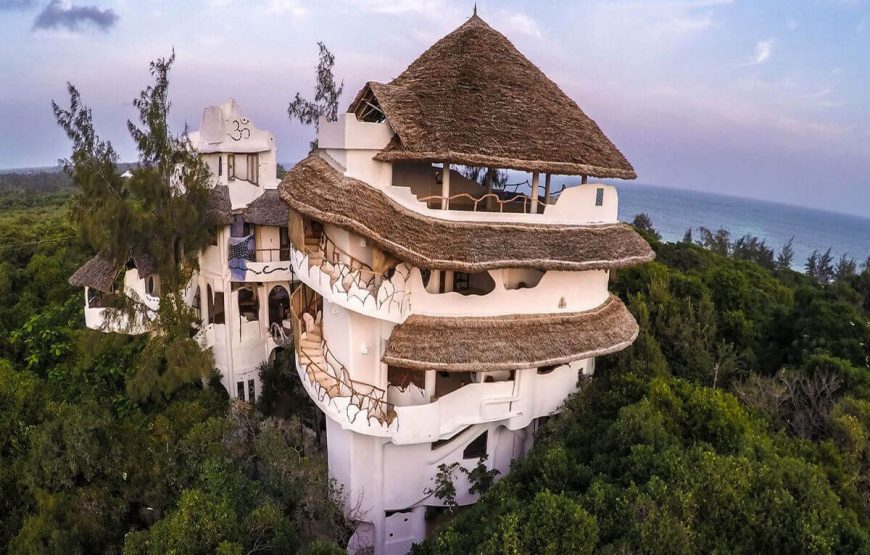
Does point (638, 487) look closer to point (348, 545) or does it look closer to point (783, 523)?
point (783, 523)

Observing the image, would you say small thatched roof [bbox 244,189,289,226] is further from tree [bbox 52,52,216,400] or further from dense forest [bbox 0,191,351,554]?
dense forest [bbox 0,191,351,554]

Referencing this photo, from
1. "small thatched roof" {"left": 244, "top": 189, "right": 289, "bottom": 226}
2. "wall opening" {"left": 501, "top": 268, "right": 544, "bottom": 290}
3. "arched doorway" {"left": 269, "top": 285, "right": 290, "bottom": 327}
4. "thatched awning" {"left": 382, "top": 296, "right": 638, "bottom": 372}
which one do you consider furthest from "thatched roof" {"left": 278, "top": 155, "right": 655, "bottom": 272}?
"arched doorway" {"left": 269, "top": 285, "right": 290, "bottom": 327}

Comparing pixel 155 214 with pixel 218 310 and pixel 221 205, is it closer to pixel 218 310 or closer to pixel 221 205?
pixel 221 205

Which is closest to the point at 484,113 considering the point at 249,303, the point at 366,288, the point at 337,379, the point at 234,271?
the point at 366,288

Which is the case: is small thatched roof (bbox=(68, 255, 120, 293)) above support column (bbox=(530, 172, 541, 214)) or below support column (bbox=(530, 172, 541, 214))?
below

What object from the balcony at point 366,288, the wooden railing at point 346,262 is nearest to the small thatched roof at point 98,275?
the wooden railing at point 346,262
